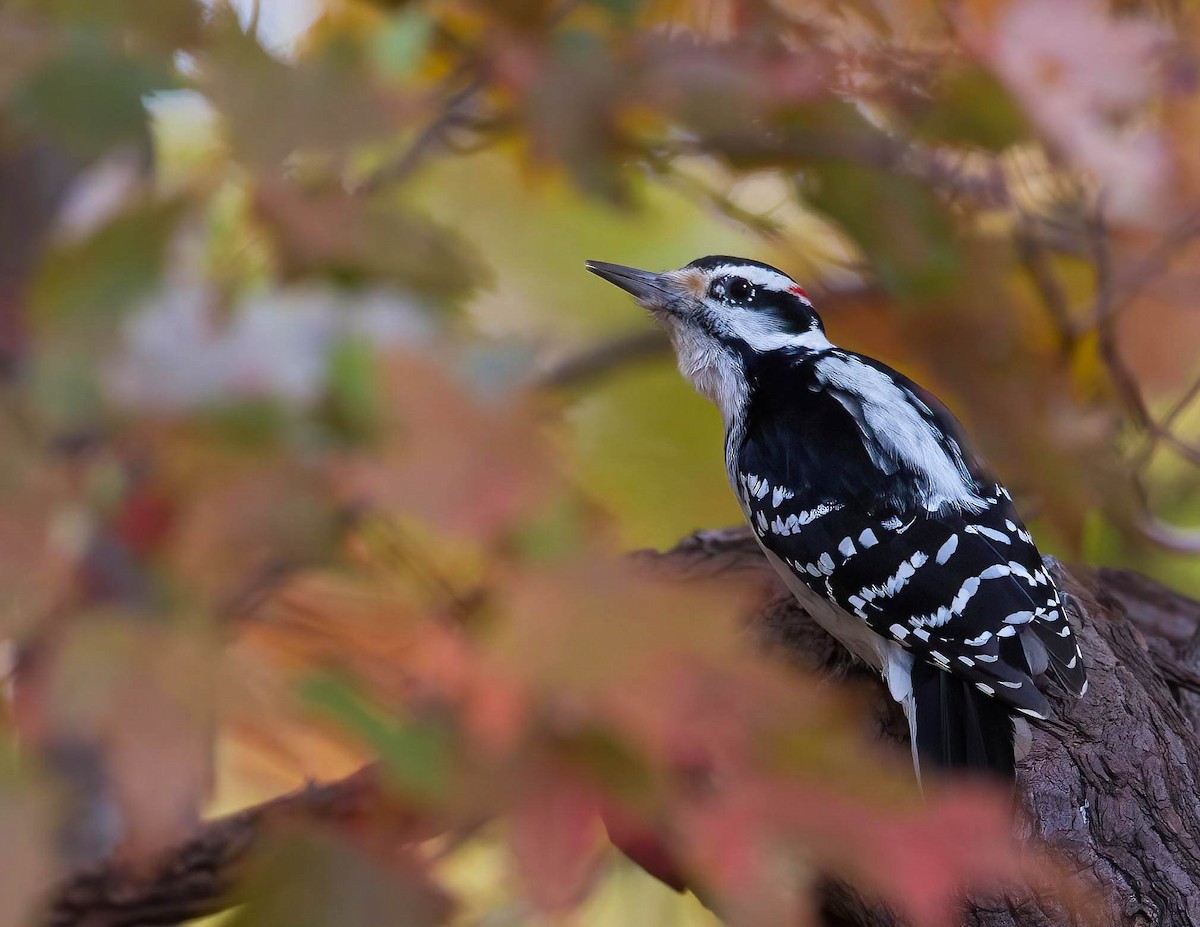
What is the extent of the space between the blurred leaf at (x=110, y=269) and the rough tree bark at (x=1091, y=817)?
2.52 feet

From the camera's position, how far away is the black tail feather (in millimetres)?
1664

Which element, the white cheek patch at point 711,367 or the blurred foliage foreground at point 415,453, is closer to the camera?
the blurred foliage foreground at point 415,453

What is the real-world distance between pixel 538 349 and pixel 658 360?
141 centimetres

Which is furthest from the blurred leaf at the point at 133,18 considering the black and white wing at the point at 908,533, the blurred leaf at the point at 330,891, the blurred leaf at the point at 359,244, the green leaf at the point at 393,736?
the black and white wing at the point at 908,533

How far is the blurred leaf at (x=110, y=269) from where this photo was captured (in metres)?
1.14

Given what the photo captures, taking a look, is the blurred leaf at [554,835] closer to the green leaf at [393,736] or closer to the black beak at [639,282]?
the green leaf at [393,736]

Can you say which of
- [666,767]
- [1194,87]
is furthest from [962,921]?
[1194,87]

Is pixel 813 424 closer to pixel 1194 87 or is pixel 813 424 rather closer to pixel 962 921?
pixel 962 921

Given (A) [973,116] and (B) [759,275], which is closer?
(A) [973,116]

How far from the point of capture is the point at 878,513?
1.94 m

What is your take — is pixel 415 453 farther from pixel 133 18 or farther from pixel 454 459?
pixel 133 18

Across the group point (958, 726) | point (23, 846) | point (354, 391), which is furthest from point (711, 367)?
point (23, 846)

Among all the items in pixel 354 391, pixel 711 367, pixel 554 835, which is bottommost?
pixel 711 367

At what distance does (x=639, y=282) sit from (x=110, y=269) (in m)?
1.31
